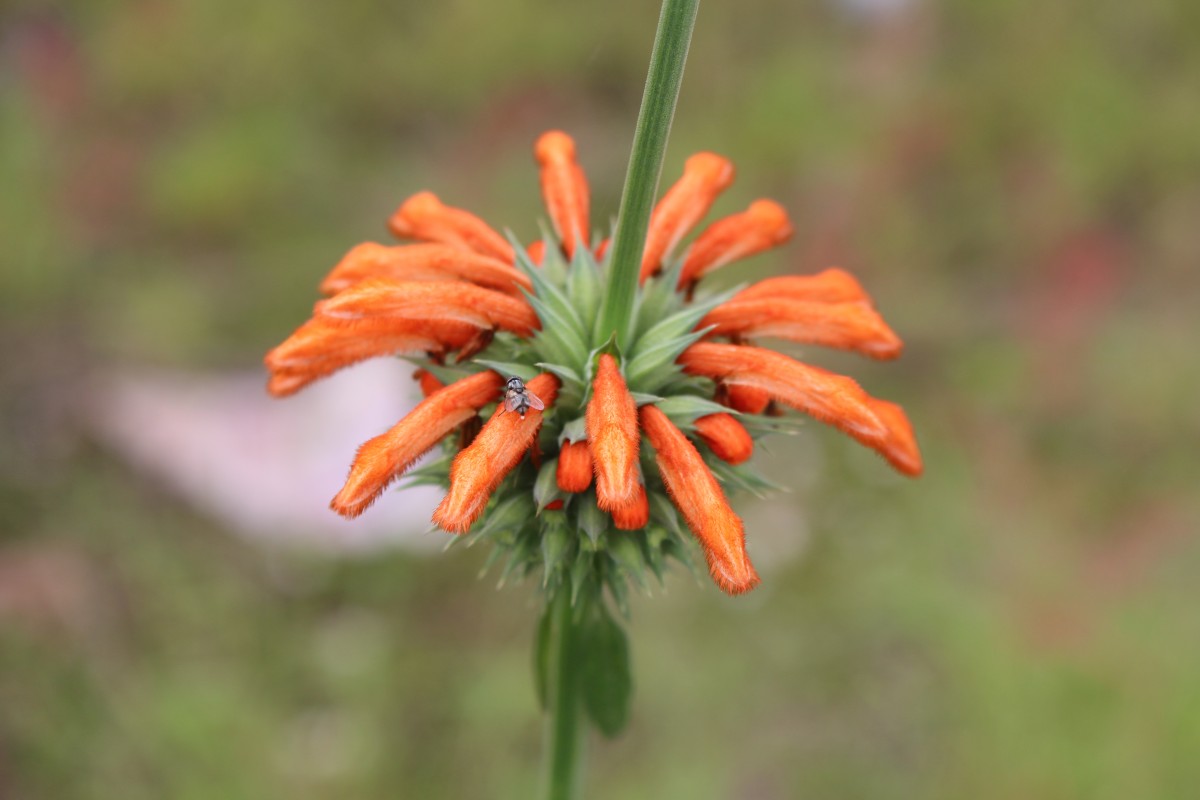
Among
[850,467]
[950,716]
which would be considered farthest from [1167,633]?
[850,467]

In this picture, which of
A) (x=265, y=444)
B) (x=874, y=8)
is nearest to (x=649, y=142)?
(x=265, y=444)

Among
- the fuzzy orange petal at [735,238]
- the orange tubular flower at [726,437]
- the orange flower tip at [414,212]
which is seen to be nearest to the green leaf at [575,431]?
the orange tubular flower at [726,437]

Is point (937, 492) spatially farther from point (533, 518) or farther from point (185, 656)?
point (533, 518)

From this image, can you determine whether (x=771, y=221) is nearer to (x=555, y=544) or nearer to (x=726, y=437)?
(x=726, y=437)

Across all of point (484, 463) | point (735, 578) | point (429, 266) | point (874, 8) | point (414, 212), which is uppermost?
point (874, 8)

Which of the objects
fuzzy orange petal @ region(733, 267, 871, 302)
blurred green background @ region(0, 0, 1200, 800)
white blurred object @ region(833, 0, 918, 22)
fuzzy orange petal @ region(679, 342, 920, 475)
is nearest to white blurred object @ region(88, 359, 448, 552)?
blurred green background @ region(0, 0, 1200, 800)

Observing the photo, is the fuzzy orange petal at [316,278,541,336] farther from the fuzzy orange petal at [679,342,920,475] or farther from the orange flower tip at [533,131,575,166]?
the orange flower tip at [533,131,575,166]

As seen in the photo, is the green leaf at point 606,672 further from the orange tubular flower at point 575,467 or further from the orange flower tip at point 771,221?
the orange flower tip at point 771,221
